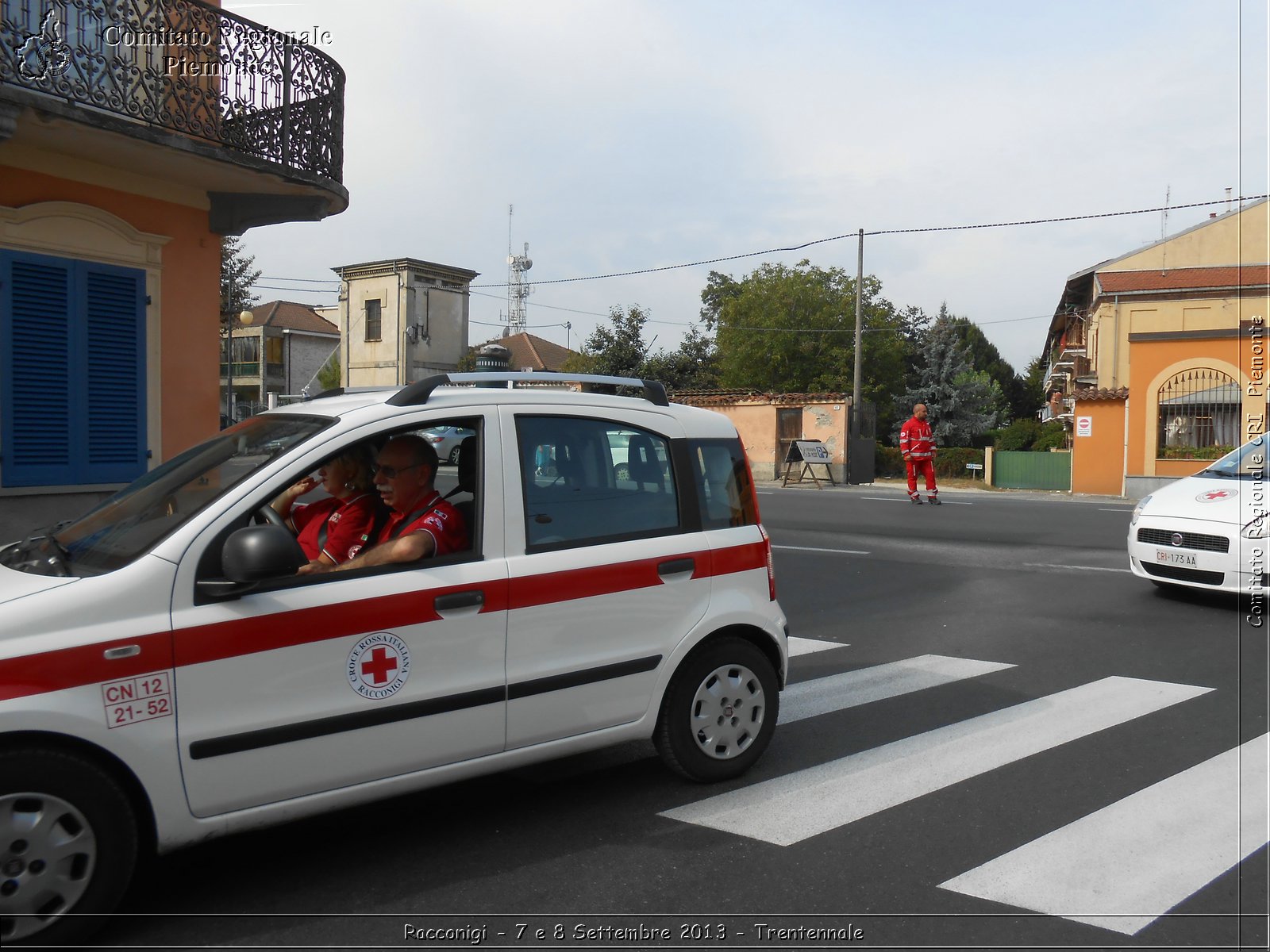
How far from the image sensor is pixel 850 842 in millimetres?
4039

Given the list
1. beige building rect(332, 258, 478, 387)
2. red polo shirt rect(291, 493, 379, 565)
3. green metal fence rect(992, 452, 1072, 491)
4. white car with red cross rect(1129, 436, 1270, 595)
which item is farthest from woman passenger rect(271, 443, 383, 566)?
beige building rect(332, 258, 478, 387)

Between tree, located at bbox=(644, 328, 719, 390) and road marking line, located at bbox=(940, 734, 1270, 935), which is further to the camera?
tree, located at bbox=(644, 328, 719, 390)

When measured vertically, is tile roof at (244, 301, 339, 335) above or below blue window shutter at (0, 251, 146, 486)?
above

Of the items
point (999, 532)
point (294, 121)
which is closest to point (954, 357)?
point (999, 532)

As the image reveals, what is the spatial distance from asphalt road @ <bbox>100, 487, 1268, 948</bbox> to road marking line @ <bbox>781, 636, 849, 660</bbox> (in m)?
0.42

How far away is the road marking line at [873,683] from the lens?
6.02 metres

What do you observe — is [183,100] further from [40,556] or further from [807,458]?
[807,458]

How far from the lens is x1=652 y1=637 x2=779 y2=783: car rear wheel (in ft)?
14.9

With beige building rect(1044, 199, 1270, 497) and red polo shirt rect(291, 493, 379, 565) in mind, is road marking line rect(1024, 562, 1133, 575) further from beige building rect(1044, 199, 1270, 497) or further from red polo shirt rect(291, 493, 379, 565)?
red polo shirt rect(291, 493, 379, 565)

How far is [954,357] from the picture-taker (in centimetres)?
5159

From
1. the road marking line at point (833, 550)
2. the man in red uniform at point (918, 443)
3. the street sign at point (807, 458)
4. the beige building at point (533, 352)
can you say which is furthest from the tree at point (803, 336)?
the road marking line at point (833, 550)

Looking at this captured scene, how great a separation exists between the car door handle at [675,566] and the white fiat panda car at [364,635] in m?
0.01

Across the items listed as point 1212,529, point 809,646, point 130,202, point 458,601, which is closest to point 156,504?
point 458,601

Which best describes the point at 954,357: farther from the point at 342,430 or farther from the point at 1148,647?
the point at 342,430
